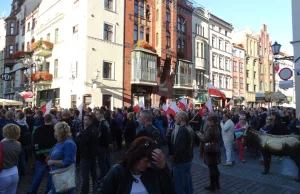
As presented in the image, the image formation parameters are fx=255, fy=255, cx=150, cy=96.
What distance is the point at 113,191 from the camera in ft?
7.56

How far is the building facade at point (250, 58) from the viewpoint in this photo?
157 feet

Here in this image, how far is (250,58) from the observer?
48.9 meters

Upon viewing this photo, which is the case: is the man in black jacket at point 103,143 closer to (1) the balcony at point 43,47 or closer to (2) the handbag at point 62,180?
(2) the handbag at point 62,180

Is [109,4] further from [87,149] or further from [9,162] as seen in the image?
[9,162]

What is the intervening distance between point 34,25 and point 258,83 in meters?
41.2

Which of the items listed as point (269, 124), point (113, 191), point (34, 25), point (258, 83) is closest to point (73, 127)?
point (113, 191)

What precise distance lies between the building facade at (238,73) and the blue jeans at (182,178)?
3989cm

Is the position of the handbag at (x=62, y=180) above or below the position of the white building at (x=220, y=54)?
below

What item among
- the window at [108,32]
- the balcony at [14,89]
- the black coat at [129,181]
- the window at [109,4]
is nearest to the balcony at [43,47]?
the window at [108,32]

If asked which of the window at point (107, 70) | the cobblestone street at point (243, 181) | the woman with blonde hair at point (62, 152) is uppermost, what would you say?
the window at point (107, 70)

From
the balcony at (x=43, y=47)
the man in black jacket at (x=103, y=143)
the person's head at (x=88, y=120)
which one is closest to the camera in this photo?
the person's head at (x=88, y=120)

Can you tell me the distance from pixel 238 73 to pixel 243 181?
40205 mm

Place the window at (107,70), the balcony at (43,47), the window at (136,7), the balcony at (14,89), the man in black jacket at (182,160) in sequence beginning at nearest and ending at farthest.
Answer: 1. the man in black jacket at (182,160)
2. the window at (107,70)
3. the balcony at (43,47)
4. the window at (136,7)
5. the balcony at (14,89)

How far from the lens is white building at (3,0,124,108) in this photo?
A: 22297 millimetres
